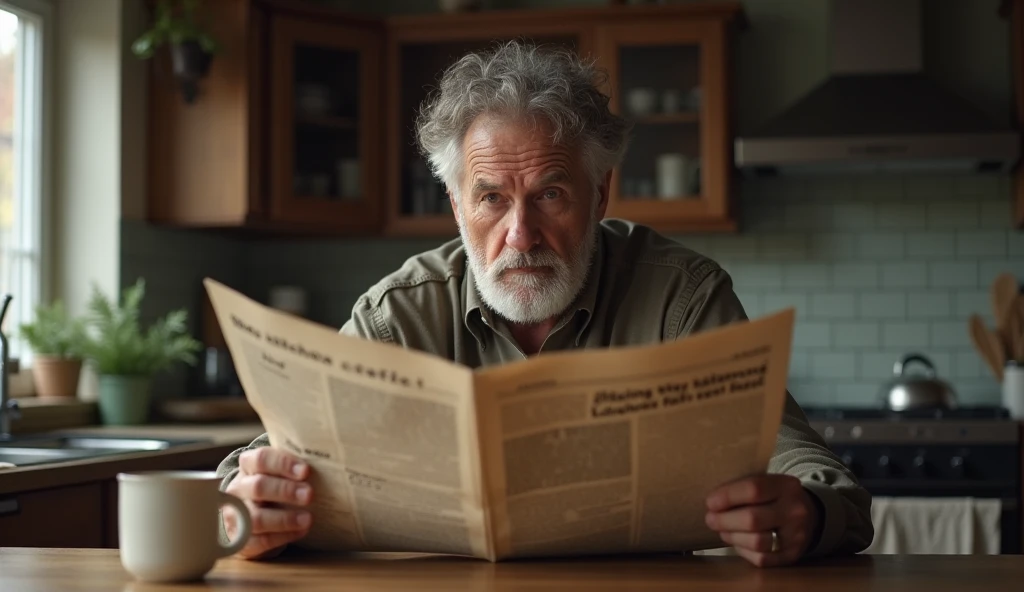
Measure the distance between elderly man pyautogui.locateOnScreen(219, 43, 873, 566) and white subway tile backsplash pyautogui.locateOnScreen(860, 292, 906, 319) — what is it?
97.8 inches

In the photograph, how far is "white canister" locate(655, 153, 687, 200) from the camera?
3939 mm

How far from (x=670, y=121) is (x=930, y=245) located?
3.40 feet

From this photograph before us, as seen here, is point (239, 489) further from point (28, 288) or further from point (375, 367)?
point (28, 288)

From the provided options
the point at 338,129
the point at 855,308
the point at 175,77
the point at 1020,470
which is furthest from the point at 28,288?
the point at 1020,470

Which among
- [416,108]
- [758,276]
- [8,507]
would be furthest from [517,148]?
[758,276]

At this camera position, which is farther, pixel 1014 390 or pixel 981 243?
pixel 981 243

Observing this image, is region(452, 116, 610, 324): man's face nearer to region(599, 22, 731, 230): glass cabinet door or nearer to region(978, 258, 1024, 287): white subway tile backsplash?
region(599, 22, 731, 230): glass cabinet door

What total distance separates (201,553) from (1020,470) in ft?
9.80

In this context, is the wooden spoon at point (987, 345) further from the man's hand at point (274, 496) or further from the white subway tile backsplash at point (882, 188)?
the man's hand at point (274, 496)

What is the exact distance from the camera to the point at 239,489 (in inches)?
49.9

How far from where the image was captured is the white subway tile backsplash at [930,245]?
411 centimetres

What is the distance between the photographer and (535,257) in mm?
1681

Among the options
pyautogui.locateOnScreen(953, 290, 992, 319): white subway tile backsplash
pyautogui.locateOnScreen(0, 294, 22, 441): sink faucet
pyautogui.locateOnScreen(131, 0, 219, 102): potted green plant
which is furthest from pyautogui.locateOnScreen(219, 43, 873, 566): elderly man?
pyautogui.locateOnScreen(953, 290, 992, 319): white subway tile backsplash

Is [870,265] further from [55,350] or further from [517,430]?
[517,430]
